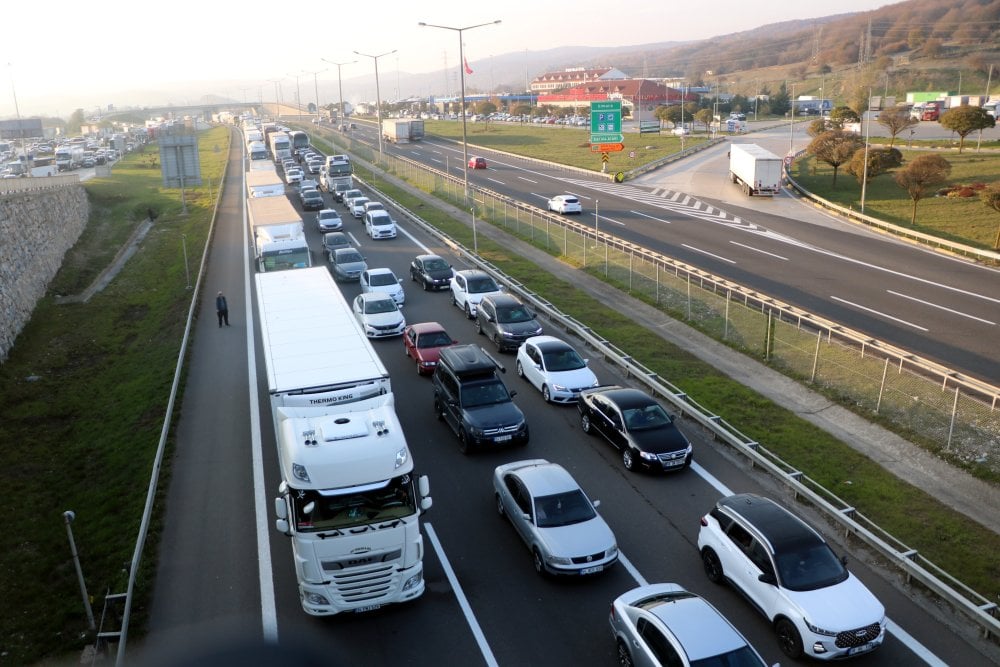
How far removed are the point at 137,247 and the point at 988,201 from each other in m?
49.8

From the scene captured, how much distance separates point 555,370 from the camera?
68.2 feet

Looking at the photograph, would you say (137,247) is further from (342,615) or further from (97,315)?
(342,615)

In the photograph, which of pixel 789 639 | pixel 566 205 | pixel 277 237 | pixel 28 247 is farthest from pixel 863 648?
pixel 566 205

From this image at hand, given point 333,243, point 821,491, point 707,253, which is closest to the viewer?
point 821,491

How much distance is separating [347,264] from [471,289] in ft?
28.1

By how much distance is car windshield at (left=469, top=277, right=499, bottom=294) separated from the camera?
2852 cm

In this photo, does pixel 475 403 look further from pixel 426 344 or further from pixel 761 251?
pixel 761 251

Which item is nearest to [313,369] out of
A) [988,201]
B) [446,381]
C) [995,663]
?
[446,381]

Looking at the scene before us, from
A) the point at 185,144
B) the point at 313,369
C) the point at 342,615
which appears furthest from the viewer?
the point at 185,144

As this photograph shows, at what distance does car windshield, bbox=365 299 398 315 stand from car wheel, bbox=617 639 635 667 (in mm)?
17251

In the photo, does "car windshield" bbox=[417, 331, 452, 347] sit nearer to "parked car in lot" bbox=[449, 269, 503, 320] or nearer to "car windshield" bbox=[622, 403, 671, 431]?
"parked car in lot" bbox=[449, 269, 503, 320]

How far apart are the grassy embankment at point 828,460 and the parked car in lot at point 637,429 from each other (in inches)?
104

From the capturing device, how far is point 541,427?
1927cm

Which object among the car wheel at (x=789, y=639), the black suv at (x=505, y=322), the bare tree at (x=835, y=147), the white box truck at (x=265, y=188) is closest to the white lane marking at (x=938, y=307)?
the black suv at (x=505, y=322)
